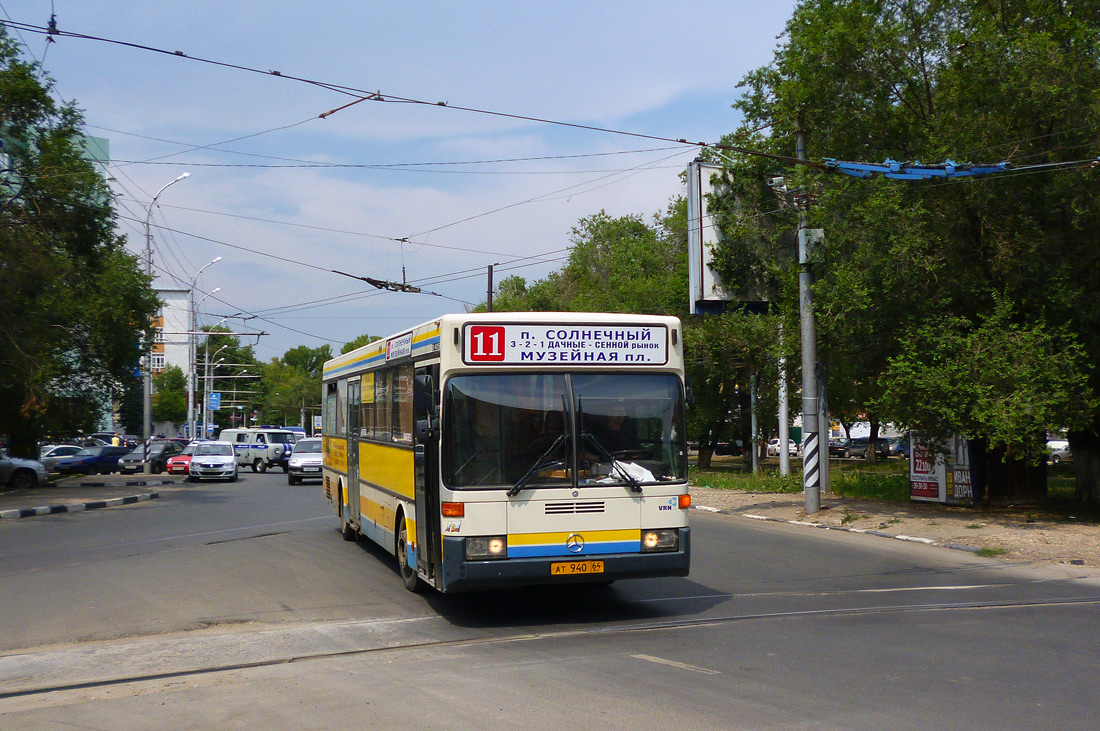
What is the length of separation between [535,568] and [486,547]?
504 mm

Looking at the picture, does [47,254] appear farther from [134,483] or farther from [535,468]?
[535,468]

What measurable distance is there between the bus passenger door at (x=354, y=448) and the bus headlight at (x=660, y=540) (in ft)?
20.7

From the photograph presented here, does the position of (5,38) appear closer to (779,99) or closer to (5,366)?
(5,366)

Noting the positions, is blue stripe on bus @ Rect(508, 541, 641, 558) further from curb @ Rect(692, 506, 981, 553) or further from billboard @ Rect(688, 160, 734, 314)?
billboard @ Rect(688, 160, 734, 314)

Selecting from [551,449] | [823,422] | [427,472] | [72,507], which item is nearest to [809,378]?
[823,422]

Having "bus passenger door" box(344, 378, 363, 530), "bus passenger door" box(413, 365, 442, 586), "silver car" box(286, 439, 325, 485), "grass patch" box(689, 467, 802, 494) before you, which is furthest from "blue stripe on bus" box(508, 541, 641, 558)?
"silver car" box(286, 439, 325, 485)

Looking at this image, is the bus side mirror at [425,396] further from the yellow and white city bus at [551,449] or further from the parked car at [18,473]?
the parked car at [18,473]

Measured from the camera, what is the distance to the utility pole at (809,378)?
21.0 meters

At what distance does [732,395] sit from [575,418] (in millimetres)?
34969

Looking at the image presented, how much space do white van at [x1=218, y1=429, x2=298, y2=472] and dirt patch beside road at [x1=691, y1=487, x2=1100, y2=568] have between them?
94.5 ft

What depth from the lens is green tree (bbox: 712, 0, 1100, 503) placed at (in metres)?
17.8

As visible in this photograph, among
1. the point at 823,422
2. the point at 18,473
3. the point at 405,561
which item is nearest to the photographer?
the point at 405,561

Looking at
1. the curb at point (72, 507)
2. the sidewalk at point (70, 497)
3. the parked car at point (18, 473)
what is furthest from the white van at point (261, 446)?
the curb at point (72, 507)

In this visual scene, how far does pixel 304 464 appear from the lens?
3444 cm
